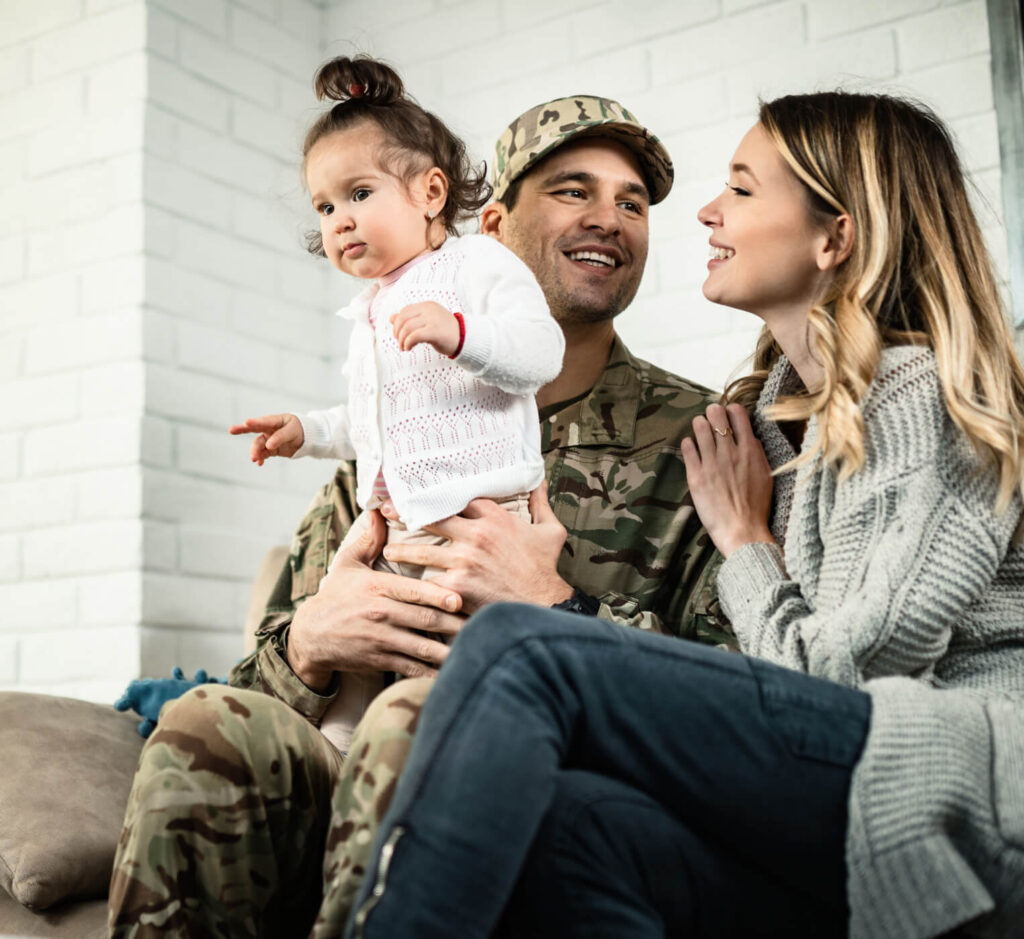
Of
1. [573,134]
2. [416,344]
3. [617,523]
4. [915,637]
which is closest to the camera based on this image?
[915,637]

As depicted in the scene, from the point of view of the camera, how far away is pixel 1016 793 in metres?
1.05

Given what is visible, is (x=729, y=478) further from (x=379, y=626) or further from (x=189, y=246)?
(x=189, y=246)

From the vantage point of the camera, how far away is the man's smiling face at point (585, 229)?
2027 millimetres

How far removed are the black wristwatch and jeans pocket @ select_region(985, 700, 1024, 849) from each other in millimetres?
548

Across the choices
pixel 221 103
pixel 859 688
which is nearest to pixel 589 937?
pixel 859 688

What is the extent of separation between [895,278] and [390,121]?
2.24 feet

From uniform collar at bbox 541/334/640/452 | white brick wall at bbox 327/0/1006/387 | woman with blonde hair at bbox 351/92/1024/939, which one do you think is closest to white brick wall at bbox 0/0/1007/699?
white brick wall at bbox 327/0/1006/387

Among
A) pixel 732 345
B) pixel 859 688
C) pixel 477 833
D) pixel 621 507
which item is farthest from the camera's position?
pixel 732 345

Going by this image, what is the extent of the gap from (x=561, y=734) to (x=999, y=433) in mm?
553

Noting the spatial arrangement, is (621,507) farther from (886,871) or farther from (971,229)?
(886,871)

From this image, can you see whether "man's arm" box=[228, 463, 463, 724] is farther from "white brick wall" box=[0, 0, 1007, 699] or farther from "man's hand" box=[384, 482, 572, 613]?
"white brick wall" box=[0, 0, 1007, 699]

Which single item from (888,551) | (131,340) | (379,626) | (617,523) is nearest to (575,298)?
(617,523)

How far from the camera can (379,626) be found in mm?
1499

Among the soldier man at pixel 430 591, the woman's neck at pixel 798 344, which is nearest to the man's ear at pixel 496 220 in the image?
the soldier man at pixel 430 591
